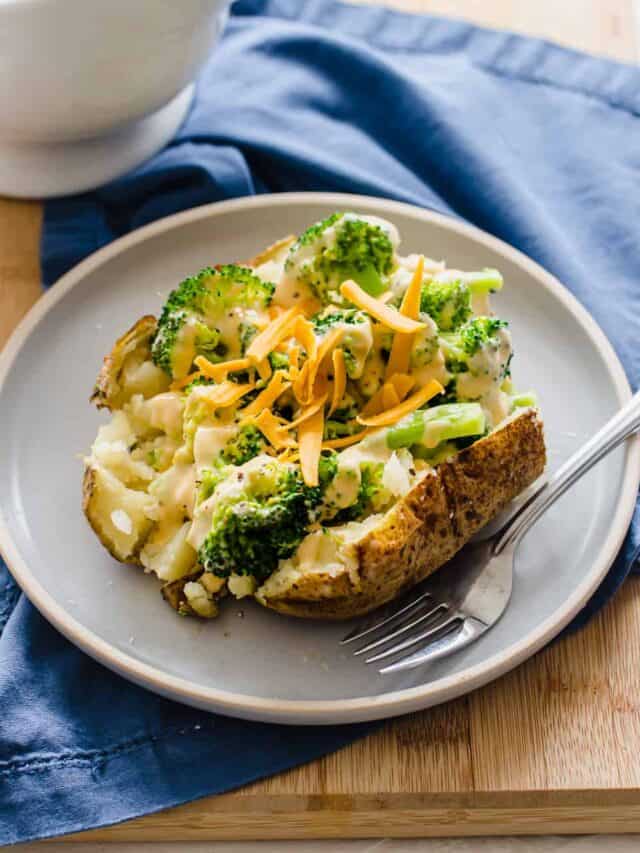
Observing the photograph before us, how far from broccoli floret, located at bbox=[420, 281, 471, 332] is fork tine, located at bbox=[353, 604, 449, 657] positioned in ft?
2.16

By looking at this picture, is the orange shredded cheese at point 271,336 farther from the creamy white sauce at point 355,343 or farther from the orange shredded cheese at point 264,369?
the creamy white sauce at point 355,343

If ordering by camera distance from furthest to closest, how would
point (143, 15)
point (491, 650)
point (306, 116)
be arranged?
1. point (306, 116)
2. point (143, 15)
3. point (491, 650)

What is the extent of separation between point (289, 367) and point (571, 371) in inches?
34.2

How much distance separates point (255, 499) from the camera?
2.43 metres

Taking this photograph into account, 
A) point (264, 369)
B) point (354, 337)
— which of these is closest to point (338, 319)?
point (354, 337)

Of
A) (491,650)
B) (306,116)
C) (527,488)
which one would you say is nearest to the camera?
(491,650)

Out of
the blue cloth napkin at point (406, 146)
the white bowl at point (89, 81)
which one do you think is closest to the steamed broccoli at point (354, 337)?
the blue cloth napkin at point (406, 146)

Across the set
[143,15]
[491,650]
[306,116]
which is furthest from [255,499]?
[306,116]

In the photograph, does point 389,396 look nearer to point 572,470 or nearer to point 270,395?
point 270,395

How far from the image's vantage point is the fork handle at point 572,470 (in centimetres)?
268

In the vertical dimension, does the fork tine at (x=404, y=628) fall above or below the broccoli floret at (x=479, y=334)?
below

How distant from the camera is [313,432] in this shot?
2.50m

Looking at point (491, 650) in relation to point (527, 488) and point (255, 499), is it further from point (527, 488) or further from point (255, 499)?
point (255, 499)

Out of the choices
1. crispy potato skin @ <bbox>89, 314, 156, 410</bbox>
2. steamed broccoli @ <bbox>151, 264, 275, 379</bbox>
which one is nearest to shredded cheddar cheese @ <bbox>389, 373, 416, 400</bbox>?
steamed broccoli @ <bbox>151, 264, 275, 379</bbox>
